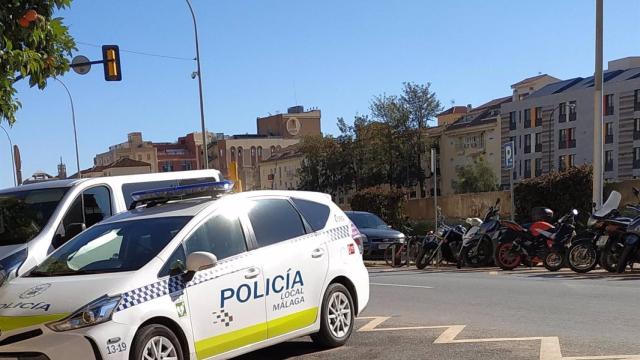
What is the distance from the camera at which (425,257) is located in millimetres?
16922

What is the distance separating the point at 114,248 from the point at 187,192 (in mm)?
951

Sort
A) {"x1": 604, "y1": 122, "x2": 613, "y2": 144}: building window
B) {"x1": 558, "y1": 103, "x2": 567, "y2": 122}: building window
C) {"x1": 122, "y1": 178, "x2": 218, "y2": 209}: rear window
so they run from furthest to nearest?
{"x1": 558, "y1": 103, "x2": 567, "y2": 122}: building window → {"x1": 604, "y1": 122, "x2": 613, "y2": 144}: building window → {"x1": 122, "y1": 178, "x2": 218, "y2": 209}: rear window

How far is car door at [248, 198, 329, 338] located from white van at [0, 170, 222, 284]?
279cm

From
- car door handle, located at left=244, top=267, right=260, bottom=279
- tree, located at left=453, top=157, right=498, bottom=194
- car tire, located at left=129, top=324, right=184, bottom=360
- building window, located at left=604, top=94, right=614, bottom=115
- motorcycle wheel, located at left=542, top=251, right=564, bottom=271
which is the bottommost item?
tree, located at left=453, top=157, right=498, bottom=194

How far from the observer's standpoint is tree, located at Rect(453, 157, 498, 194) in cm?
7788

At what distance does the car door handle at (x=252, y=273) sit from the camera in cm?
595

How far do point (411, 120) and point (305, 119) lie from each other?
52.2 m

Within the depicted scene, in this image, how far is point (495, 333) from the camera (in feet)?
24.7

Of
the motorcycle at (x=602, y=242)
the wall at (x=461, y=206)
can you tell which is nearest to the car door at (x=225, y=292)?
the motorcycle at (x=602, y=242)

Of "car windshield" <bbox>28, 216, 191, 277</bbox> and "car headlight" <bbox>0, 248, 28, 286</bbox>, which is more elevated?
"car windshield" <bbox>28, 216, 191, 277</bbox>

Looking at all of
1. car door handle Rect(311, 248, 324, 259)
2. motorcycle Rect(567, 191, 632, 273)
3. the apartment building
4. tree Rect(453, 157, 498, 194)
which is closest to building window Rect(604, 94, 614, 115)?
the apartment building

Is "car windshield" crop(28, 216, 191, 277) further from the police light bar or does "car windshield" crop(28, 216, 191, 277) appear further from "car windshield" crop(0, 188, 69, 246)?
"car windshield" crop(0, 188, 69, 246)

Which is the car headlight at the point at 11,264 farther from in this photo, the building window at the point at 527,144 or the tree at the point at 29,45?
the building window at the point at 527,144

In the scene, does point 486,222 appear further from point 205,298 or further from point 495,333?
point 205,298
